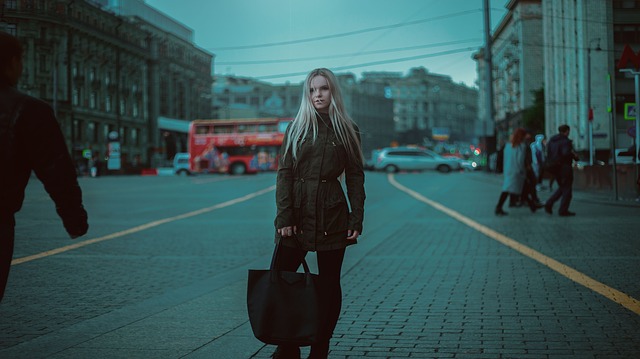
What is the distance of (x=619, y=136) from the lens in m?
26.3

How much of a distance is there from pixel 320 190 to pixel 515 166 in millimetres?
11204

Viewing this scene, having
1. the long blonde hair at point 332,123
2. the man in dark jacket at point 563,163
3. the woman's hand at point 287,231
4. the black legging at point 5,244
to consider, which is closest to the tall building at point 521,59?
the man in dark jacket at point 563,163

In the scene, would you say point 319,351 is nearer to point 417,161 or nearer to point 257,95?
point 417,161

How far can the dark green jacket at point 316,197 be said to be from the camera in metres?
3.72

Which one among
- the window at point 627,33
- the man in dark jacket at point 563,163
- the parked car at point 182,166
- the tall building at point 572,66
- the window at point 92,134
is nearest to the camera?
the window at point 627,33

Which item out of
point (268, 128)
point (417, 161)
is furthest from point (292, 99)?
point (417, 161)

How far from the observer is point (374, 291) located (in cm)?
636

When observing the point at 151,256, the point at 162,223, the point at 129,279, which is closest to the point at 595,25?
the point at 162,223

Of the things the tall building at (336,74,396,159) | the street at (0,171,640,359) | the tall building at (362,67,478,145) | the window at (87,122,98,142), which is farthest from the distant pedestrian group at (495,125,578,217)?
the tall building at (362,67,478,145)

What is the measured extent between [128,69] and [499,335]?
35.8m

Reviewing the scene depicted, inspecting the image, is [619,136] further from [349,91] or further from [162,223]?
[349,91]

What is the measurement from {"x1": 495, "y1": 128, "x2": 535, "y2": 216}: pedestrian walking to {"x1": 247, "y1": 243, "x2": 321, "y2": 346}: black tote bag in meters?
11.3

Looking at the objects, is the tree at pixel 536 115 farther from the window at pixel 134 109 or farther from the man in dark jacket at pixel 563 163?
the man in dark jacket at pixel 563 163

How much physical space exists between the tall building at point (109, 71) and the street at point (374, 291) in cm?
224
